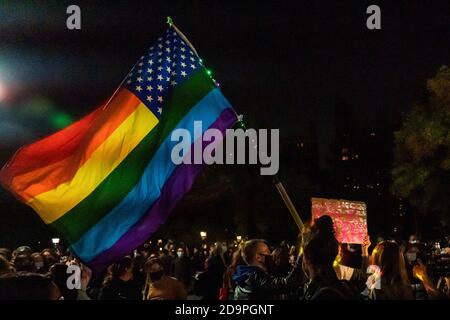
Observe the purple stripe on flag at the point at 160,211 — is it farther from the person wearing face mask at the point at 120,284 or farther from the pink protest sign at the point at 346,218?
the pink protest sign at the point at 346,218

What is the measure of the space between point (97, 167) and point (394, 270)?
3996 mm

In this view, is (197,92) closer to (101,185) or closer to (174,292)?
(101,185)

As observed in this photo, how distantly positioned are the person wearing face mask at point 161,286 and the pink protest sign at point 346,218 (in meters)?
4.99

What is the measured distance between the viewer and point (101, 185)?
7.83 meters

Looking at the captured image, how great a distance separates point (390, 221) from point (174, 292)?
62213 millimetres

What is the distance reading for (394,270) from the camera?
229 inches

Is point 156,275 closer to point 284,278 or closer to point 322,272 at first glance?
point 284,278

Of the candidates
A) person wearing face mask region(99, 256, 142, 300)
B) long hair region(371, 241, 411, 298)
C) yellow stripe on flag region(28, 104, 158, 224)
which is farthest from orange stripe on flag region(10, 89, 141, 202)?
long hair region(371, 241, 411, 298)

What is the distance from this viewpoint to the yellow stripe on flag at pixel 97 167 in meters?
7.54

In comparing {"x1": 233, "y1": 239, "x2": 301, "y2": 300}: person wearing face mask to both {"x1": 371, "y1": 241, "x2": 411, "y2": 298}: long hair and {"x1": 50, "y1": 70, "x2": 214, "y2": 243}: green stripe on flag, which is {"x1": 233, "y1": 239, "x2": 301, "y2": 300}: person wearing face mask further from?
{"x1": 50, "y1": 70, "x2": 214, "y2": 243}: green stripe on flag

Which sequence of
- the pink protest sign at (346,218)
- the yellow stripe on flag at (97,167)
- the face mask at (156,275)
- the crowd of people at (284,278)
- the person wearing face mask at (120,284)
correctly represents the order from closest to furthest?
the crowd of people at (284,278), the face mask at (156,275), the yellow stripe on flag at (97,167), the person wearing face mask at (120,284), the pink protest sign at (346,218)

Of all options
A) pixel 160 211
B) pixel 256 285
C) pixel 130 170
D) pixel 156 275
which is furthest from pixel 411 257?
pixel 130 170

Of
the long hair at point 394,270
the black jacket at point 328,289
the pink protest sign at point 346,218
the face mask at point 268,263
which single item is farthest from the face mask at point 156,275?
the pink protest sign at point 346,218

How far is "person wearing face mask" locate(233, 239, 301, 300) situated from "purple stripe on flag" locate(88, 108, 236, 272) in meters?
1.79
